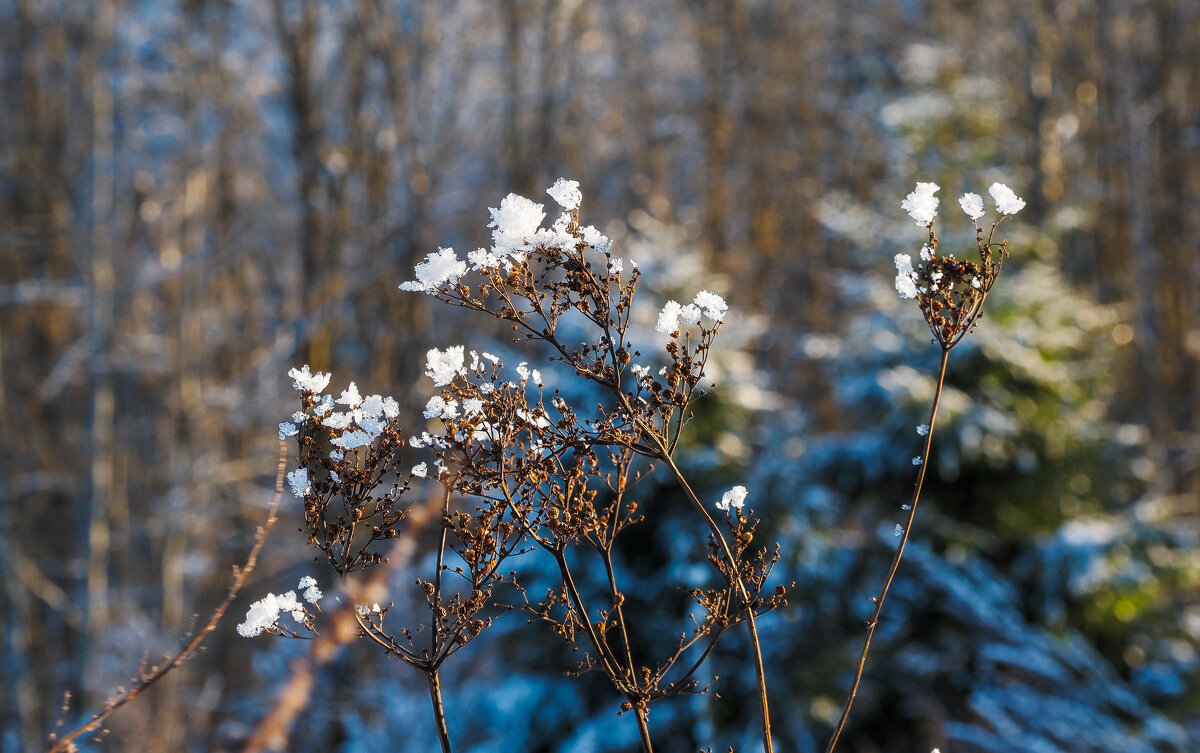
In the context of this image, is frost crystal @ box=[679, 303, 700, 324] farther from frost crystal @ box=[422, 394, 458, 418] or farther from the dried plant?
frost crystal @ box=[422, 394, 458, 418]

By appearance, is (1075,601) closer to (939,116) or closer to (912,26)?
(939,116)

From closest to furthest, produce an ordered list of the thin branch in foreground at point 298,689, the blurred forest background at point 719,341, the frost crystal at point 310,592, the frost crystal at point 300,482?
the frost crystal at point 310,592, the frost crystal at point 300,482, the blurred forest background at point 719,341, the thin branch in foreground at point 298,689

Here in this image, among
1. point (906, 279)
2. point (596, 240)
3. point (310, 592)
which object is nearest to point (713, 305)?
point (596, 240)

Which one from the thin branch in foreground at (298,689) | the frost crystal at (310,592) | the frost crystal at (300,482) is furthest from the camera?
the thin branch in foreground at (298,689)

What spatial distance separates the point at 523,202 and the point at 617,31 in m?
15.5

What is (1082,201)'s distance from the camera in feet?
36.8

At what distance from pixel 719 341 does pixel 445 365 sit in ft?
15.1

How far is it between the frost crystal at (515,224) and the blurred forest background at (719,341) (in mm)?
3638

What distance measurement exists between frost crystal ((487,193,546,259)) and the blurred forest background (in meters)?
3.64

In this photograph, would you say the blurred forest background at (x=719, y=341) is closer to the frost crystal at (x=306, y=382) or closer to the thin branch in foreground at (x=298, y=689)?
the thin branch in foreground at (x=298, y=689)

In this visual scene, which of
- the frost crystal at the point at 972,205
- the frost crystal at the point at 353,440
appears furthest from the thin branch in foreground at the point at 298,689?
the frost crystal at the point at 972,205

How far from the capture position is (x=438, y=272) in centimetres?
149

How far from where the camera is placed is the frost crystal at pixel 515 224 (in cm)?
149

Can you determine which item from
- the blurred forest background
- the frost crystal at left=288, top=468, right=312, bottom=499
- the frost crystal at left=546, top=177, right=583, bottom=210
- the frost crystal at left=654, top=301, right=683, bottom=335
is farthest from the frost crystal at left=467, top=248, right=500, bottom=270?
the blurred forest background
